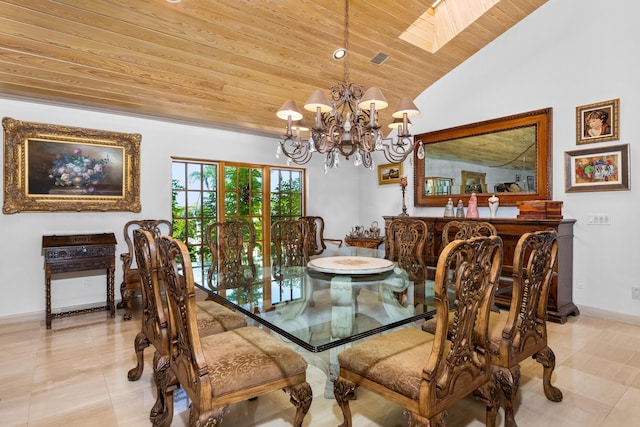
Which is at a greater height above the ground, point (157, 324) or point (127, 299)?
point (157, 324)

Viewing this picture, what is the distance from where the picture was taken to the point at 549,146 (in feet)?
12.5

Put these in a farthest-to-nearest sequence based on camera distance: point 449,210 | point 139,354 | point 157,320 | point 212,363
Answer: point 449,210
point 139,354
point 157,320
point 212,363

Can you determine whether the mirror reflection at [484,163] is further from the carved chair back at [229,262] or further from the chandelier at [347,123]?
the carved chair back at [229,262]

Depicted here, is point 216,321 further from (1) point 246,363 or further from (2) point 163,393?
(1) point 246,363

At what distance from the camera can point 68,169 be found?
3748mm

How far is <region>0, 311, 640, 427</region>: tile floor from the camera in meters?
1.89

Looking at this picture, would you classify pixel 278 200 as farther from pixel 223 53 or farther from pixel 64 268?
pixel 64 268

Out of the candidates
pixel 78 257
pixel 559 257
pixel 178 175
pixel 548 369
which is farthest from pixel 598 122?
pixel 78 257

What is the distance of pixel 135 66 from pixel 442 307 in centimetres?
351

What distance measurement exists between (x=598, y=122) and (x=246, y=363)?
4123 mm

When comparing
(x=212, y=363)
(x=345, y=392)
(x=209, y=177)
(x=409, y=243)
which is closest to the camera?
(x=212, y=363)

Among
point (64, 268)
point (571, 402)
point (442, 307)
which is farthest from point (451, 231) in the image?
point (64, 268)

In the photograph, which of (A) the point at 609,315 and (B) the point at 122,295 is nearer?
(A) the point at 609,315

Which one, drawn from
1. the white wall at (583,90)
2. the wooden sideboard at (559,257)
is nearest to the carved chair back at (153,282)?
the wooden sideboard at (559,257)
